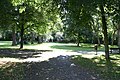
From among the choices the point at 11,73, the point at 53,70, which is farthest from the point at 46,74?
the point at 11,73

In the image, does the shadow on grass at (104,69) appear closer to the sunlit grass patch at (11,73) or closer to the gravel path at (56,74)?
the gravel path at (56,74)

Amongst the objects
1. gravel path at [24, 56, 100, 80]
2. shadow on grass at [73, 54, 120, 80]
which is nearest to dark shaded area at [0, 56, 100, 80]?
gravel path at [24, 56, 100, 80]

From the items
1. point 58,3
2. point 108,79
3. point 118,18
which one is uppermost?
point 58,3

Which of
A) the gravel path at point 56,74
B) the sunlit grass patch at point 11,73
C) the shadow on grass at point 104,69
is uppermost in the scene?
the sunlit grass patch at point 11,73

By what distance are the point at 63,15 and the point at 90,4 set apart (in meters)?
3.98

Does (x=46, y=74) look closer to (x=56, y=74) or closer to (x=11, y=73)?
(x=56, y=74)

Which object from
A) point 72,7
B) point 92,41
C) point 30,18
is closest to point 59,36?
point 92,41

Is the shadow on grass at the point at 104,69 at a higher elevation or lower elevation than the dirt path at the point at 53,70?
lower

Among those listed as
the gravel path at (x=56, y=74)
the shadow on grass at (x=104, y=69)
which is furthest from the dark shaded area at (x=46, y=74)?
the shadow on grass at (x=104, y=69)

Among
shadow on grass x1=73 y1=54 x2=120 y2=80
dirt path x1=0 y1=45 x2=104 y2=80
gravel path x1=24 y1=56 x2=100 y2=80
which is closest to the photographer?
gravel path x1=24 y1=56 x2=100 y2=80

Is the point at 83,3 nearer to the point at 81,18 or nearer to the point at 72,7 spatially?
the point at 72,7

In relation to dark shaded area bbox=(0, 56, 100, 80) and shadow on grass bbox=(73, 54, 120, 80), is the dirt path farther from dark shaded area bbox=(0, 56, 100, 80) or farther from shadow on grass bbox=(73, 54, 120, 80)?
shadow on grass bbox=(73, 54, 120, 80)

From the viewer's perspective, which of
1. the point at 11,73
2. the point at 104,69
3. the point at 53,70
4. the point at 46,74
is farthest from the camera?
the point at 104,69

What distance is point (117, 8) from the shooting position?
57.1 feet
